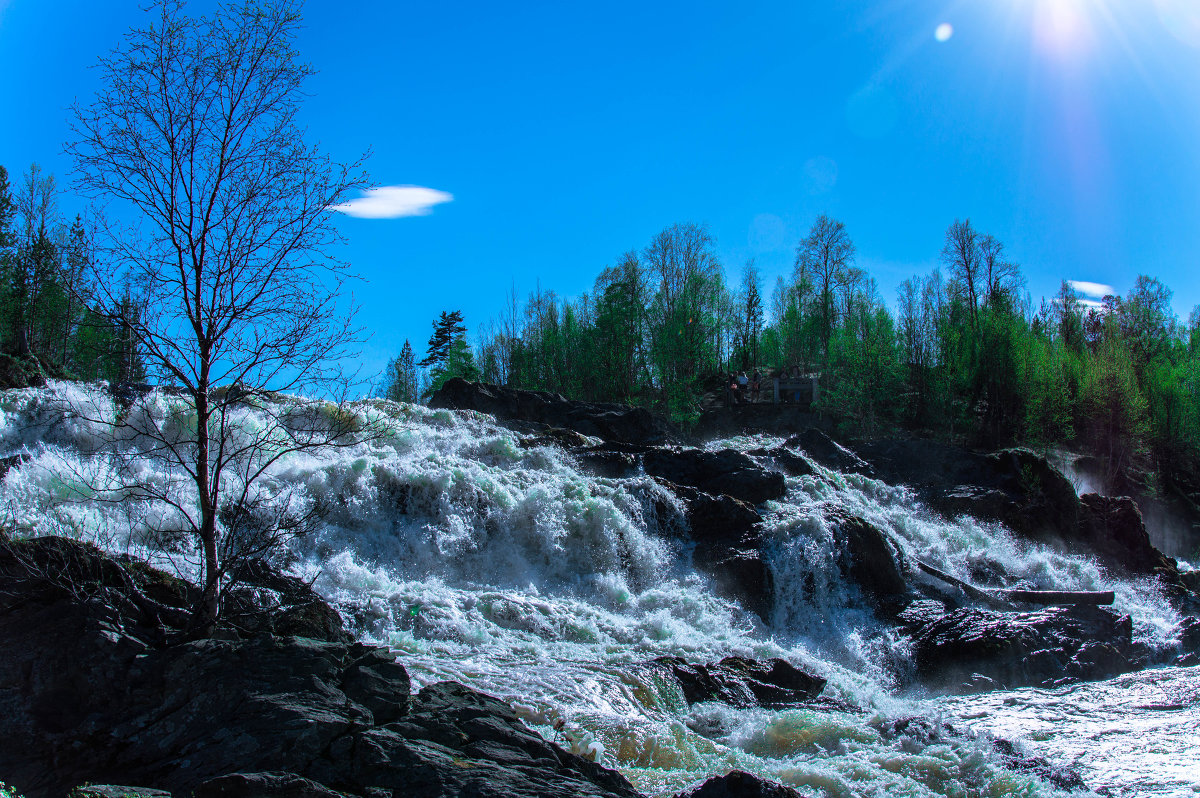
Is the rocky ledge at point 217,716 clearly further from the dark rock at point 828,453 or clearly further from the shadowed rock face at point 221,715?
the dark rock at point 828,453

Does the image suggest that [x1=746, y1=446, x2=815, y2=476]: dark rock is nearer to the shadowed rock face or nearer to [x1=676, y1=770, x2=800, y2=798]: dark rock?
[x1=676, y1=770, x2=800, y2=798]: dark rock

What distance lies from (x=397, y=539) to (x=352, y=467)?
5.53 feet

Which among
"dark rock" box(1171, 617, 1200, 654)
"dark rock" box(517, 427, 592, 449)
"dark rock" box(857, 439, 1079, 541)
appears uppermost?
"dark rock" box(517, 427, 592, 449)

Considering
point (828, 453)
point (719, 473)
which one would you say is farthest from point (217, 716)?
point (828, 453)

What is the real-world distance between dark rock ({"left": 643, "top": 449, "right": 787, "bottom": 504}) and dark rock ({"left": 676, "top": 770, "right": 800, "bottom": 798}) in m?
12.1

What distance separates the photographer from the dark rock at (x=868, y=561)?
48.3ft

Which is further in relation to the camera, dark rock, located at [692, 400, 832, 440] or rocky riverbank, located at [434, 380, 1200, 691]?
dark rock, located at [692, 400, 832, 440]

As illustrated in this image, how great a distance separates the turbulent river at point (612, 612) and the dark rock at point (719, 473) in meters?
0.64

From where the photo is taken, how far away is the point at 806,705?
9.31m

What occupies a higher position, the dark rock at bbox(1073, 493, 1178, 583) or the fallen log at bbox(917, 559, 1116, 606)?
the dark rock at bbox(1073, 493, 1178, 583)

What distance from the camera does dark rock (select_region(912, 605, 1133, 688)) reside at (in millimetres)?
12102

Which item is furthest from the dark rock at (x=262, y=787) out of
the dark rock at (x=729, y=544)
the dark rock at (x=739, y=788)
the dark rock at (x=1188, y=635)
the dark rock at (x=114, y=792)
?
the dark rock at (x=1188, y=635)

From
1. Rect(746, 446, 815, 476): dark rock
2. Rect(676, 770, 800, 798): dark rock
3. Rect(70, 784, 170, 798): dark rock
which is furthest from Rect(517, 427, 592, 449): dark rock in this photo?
Rect(70, 784, 170, 798): dark rock

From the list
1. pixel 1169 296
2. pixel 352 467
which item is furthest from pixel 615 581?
pixel 1169 296
